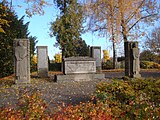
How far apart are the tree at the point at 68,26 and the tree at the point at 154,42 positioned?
15.5m

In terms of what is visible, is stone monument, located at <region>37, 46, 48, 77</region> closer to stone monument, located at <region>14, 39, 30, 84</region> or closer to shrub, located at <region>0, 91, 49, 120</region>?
stone monument, located at <region>14, 39, 30, 84</region>

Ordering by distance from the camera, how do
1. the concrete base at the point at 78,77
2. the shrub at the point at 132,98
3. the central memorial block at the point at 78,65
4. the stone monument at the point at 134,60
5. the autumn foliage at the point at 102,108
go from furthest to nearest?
the central memorial block at the point at 78,65 → the stone monument at the point at 134,60 → the concrete base at the point at 78,77 → the shrub at the point at 132,98 → the autumn foliage at the point at 102,108

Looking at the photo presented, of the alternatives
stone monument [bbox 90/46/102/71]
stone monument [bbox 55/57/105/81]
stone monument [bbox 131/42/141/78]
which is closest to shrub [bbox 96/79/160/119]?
stone monument [bbox 131/42/141/78]

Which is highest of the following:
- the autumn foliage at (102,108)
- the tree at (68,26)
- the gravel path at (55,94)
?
the tree at (68,26)

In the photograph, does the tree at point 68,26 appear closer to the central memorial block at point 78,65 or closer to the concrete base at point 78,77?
the central memorial block at point 78,65

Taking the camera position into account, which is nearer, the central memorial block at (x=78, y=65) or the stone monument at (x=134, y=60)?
the stone monument at (x=134, y=60)

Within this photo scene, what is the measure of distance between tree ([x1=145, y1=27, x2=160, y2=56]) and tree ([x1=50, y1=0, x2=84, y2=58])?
15499 millimetres

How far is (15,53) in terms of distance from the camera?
1316 centimetres

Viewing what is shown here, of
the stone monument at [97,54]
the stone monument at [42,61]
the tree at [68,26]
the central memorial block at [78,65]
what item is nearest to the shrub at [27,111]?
the central memorial block at [78,65]

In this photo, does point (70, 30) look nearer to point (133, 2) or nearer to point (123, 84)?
point (133, 2)

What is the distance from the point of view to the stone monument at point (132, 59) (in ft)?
48.9

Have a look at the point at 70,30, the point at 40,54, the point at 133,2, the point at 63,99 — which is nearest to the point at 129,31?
the point at 133,2

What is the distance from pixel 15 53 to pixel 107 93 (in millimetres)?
8124

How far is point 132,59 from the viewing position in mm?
14984
